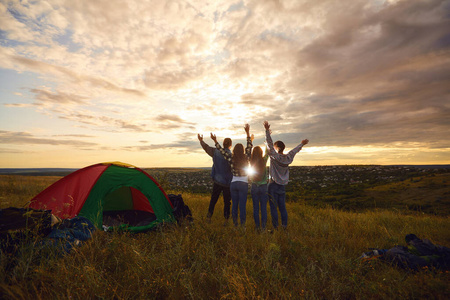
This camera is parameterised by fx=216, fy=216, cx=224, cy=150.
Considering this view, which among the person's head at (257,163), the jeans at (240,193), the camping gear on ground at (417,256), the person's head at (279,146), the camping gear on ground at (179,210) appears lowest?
the camping gear on ground at (417,256)

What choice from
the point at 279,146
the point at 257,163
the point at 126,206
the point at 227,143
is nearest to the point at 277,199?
the point at 257,163

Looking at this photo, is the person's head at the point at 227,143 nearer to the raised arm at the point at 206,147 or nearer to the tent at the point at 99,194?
the raised arm at the point at 206,147

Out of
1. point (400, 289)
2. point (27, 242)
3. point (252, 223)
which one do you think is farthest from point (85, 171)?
point (400, 289)

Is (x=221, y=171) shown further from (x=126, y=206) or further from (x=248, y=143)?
(x=126, y=206)

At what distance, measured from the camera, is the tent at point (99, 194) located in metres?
5.49

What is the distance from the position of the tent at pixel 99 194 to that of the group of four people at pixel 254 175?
1.70m

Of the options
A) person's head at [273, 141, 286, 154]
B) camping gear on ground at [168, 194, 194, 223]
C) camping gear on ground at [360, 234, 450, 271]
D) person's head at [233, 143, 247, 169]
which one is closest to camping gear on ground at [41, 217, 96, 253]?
camping gear on ground at [168, 194, 194, 223]

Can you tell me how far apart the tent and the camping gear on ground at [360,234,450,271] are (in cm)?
502

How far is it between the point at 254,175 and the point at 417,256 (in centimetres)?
359

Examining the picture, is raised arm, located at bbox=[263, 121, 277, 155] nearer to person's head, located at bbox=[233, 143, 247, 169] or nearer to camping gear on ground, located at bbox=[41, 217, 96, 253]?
person's head, located at bbox=[233, 143, 247, 169]

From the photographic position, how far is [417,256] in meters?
3.98

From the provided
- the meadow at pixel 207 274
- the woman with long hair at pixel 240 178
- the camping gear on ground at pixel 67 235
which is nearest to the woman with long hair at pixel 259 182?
the woman with long hair at pixel 240 178

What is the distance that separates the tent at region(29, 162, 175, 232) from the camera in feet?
18.0

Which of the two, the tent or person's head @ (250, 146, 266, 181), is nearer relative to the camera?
the tent
